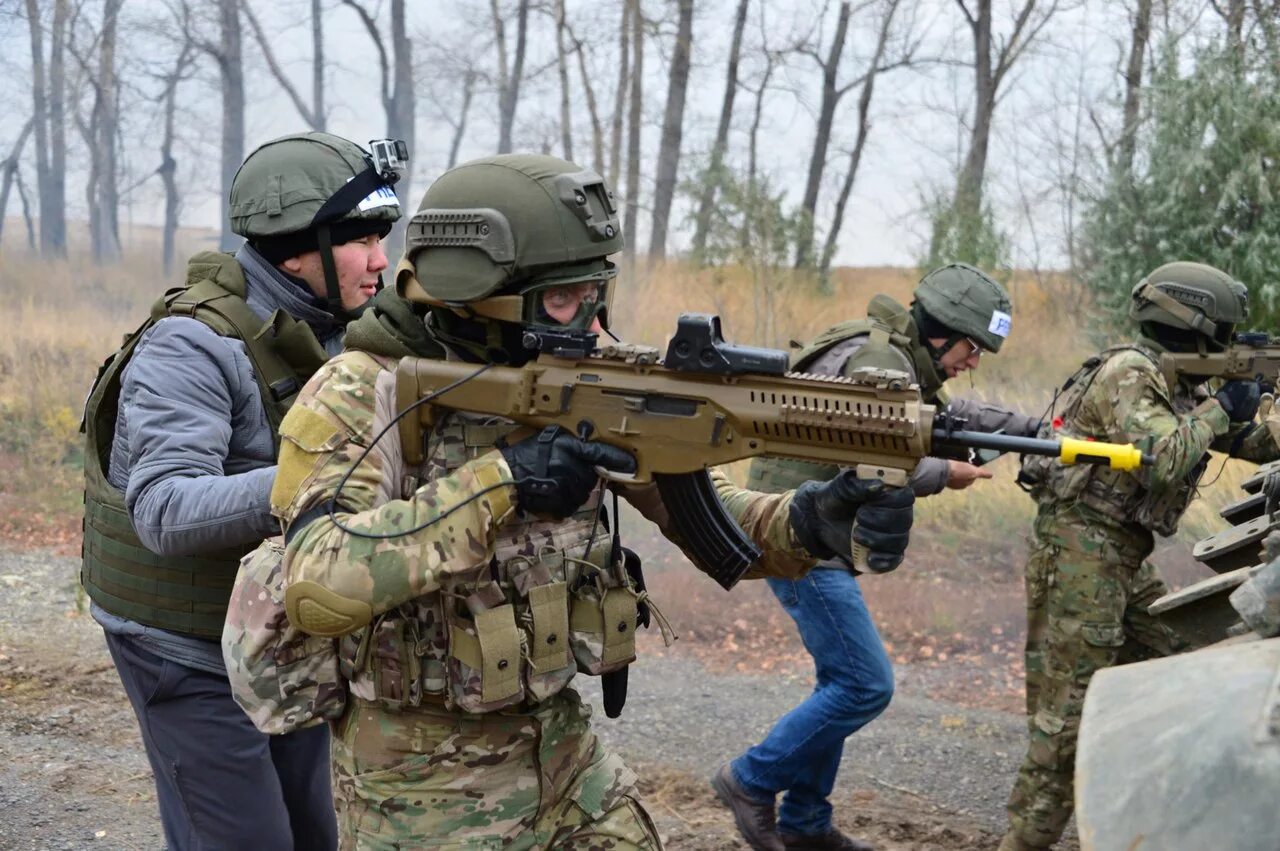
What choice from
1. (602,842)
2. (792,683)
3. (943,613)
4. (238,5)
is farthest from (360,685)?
(238,5)

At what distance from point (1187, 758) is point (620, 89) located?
1939 centimetres

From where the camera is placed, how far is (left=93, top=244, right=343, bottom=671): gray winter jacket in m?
2.88

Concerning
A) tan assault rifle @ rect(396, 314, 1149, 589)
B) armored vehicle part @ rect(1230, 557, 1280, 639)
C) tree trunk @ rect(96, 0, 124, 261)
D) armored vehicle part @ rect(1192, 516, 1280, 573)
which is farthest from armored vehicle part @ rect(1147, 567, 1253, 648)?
tree trunk @ rect(96, 0, 124, 261)

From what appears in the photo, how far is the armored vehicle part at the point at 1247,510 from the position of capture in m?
4.11

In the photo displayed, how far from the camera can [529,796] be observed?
2709 mm

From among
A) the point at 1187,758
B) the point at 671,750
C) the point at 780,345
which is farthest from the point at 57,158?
the point at 1187,758

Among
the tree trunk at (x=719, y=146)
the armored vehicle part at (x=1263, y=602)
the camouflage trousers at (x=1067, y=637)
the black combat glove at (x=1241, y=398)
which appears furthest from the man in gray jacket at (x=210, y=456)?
the tree trunk at (x=719, y=146)

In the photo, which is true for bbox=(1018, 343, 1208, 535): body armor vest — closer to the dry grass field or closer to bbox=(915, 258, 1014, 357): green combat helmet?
bbox=(915, 258, 1014, 357): green combat helmet

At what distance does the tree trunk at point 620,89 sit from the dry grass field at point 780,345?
216 cm

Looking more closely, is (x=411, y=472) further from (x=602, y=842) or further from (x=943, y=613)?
(x=943, y=613)

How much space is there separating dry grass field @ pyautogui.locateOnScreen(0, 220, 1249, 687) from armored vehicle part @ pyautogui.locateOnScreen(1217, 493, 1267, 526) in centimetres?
243

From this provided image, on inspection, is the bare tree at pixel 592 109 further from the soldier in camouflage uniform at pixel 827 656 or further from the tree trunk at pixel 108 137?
the soldier in camouflage uniform at pixel 827 656

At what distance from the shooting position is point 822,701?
4504 mm

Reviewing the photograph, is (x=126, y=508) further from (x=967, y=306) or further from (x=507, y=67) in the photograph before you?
(x=507, y=67)
